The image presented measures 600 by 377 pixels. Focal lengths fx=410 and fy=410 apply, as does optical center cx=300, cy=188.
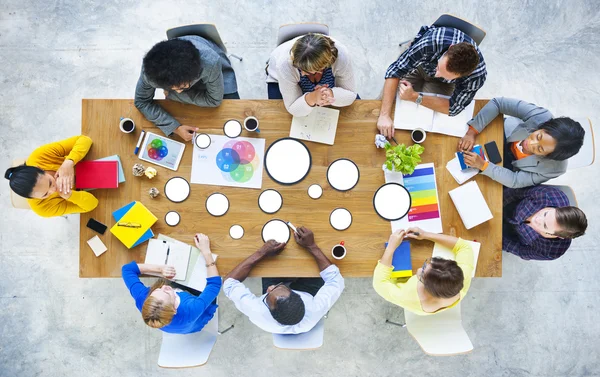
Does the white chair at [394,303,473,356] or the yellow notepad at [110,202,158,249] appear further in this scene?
the white chair at [394,303,473,356]

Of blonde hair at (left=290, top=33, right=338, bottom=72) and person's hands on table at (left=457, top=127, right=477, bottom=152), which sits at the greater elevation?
blonde hair at (left=290, top=33, right=338, bottom=72)

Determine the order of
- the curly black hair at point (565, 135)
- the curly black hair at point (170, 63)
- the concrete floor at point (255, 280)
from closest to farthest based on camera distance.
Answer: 1. the curly black hair at point (170, 63)
2. the curly black hair at point (565, 135)
3. the concrete floor at point (255, 280)

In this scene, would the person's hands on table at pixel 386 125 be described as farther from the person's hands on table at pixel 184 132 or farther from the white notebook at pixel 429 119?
the person's hands on table at pixel 184 132

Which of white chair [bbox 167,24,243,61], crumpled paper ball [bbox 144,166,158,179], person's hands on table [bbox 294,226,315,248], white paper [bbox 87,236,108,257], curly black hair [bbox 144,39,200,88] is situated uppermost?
curly black hair [bbox 144,39,200,88]

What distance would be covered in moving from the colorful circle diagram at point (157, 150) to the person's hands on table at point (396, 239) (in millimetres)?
1271

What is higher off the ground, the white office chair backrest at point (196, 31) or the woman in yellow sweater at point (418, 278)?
the white office chair backrest at point (196, 31)

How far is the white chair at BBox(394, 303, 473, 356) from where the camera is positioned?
2299 mm

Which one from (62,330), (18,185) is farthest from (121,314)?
(18,185)

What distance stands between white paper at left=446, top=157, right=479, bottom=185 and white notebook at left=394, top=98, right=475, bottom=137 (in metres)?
0.16

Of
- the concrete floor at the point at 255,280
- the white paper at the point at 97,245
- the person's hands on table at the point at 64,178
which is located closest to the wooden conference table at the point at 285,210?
the white paper at the point at 97,245

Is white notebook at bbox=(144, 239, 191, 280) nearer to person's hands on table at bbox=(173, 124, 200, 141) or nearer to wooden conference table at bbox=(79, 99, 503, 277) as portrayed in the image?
wooden conference table at bbox=(79, 99, 503, 277)

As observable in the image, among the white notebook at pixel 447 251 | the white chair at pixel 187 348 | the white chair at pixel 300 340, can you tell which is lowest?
the white chair at pixel 187 348

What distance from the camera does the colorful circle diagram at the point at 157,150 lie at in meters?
2.20

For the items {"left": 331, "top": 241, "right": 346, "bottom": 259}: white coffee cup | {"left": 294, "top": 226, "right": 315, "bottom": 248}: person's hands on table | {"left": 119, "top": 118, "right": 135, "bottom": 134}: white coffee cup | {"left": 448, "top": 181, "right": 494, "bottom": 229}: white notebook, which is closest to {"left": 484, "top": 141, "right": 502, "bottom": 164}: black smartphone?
{"left": 448, "top": 181, "right": 494, "bottom": 229}: white notebook
